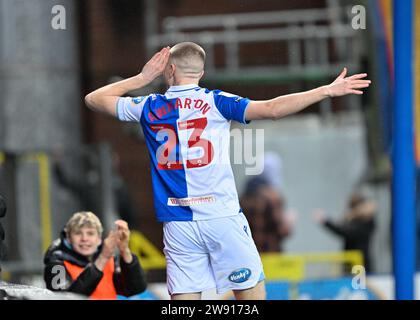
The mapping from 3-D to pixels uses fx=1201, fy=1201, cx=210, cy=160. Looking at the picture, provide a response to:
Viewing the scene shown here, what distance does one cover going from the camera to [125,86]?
531 centimetres

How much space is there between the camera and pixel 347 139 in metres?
14.2

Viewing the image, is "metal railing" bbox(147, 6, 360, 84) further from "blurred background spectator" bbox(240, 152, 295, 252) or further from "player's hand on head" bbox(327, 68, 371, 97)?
"player's hand on head" bbox(327, 68, 371, 97)

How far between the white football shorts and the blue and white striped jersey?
0.15ft

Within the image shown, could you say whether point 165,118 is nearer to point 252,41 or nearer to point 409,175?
point 409,175

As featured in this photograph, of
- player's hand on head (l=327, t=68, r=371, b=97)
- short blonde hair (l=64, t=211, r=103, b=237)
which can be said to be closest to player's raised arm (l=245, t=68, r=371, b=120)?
player's hand on head (l=327, t=68, r=371, b=97)

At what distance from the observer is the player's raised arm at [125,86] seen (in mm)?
5246

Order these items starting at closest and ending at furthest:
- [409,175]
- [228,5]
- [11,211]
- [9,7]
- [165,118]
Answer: [165,118]
[409,175]
[11,211]
[9,7]
[228,5]

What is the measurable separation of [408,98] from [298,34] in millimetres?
8469

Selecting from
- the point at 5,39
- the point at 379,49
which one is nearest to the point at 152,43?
the point at 5,39

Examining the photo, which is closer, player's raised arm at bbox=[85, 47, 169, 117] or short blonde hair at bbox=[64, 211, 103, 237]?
player's raised arm at bbox=[85, 47, 169, 117]

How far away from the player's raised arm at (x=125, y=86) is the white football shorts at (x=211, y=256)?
0.60m

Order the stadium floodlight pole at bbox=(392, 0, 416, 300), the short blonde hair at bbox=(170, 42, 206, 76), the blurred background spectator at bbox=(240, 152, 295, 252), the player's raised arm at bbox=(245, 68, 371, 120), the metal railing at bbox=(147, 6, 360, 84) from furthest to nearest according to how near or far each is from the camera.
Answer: the metal railing at bbox=(147, 6, 360, 84)
the blurred background spectator at bbox=(240, 152, 295, 252)
the stadium floodlight pole at bbox=(392, 0, 416, 300)
the short blonde hair at bbox=(170, 42, 206, 76)
the player's raised arm at bbox=(245, 68, 371, 120)

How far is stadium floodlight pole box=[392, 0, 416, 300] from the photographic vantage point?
6074mm

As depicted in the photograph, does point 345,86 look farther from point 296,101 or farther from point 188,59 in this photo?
point 188,59
